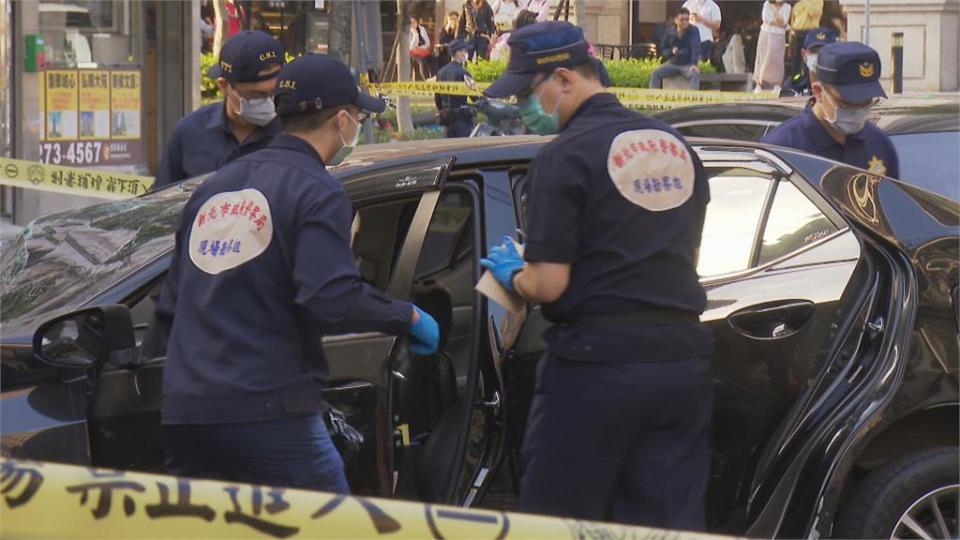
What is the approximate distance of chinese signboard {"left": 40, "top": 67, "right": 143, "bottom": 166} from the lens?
542 inches

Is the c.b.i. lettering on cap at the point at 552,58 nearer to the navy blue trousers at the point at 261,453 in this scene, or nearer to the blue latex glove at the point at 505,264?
the blue latex glove at the point at 505,264

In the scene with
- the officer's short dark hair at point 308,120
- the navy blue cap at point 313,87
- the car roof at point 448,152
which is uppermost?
the navy blue cap at point 313,87

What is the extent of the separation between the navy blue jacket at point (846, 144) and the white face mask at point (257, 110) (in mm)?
2002

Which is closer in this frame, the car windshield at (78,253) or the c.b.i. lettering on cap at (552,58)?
the c.b.i. lettering on cap at (552,58)

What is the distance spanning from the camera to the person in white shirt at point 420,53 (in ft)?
87.1

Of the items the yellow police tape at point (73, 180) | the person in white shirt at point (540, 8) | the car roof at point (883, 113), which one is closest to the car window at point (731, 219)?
the car roof at point (883, 113)

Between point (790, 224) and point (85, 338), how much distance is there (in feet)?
6.90

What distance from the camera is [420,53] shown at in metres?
26.5

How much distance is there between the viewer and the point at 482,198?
14.6ft

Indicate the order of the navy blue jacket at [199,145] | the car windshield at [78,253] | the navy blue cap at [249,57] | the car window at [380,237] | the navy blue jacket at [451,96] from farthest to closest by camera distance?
the navy blue jacket at [451,96] < the navy blue jacket at [199,145] < the navy blue cap at [249,57] < the car window at [380,237] < the car windshield at [78,253]

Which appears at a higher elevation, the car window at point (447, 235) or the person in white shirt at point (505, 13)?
the person in white shirt at point (505, 13)

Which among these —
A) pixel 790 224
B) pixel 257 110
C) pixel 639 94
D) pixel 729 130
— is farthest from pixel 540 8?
pixel 790 224

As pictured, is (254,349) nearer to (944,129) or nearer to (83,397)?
(83,397)

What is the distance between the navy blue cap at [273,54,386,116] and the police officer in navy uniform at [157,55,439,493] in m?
0.12
